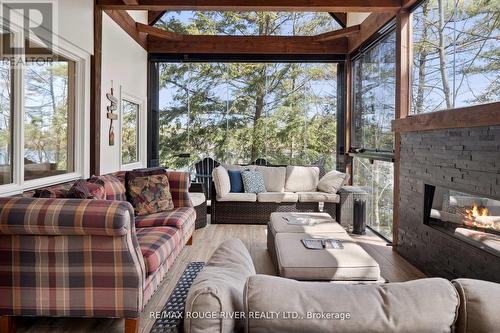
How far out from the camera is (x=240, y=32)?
22.7 feet

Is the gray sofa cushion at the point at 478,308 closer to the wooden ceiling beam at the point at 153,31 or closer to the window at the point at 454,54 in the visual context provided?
the window at the point at 454,54

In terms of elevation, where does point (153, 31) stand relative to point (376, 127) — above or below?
above

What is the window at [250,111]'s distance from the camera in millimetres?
7016

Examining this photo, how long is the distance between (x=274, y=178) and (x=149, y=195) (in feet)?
9.28

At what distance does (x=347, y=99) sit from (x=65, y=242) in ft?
18.7

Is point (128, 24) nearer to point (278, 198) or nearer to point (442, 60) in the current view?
point (278, 198)

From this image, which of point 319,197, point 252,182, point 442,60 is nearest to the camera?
point 442,60

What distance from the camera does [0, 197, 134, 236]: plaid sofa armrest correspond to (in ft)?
6.79

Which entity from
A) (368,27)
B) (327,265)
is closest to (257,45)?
(368,27)

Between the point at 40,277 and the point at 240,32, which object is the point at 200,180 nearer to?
the point at 240,32

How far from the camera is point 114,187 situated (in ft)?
Answer: 12.3

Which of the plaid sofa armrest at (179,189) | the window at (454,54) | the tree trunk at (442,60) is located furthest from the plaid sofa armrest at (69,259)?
the tree trunk at (442,60)

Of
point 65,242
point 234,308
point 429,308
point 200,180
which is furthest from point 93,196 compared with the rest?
point 200,180

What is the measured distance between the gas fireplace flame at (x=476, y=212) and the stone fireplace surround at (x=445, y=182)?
0.53 feet
